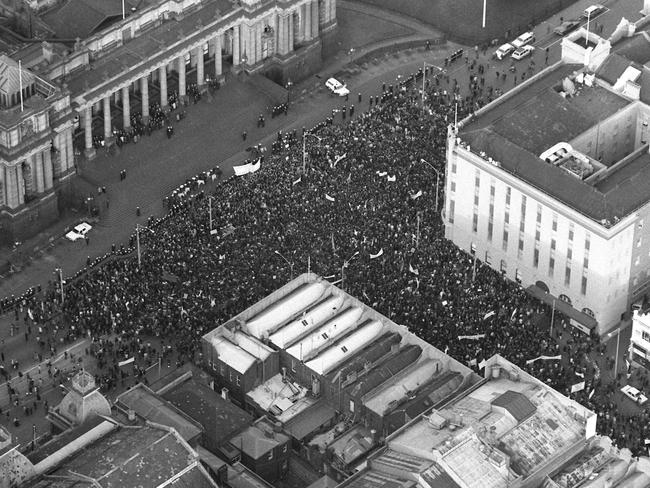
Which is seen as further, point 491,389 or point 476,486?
point 491,389

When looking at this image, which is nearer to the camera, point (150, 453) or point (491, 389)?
point (150, 453)

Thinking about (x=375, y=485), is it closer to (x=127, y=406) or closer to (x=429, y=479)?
(x=429, y=479)

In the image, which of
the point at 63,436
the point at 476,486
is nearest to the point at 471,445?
the point at 476,486

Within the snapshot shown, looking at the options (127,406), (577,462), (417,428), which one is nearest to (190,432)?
(127,406)

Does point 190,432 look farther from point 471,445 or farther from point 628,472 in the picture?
point 628,472

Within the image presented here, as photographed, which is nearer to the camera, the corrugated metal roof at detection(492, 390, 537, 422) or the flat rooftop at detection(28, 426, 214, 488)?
the flat rooftop at detection(28, 426, 214, 488)

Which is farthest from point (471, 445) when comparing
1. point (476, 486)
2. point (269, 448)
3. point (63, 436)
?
point (63, 436)

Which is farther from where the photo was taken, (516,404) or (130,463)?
(516,404)

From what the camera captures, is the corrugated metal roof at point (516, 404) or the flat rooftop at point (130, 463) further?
the corrugated metal roof at point (516, 404)

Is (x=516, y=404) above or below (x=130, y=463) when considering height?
below
